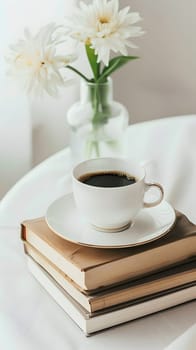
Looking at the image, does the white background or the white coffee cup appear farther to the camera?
the white background

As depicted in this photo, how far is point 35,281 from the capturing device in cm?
87

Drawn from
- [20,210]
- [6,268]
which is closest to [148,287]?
[6,268]

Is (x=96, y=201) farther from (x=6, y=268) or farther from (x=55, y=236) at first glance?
(x=6, y=268)

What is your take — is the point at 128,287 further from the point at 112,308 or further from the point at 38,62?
the point at 38,62

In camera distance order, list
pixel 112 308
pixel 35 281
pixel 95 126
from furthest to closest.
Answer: pixel 95 126
pixel 35 281
pixel 112 308

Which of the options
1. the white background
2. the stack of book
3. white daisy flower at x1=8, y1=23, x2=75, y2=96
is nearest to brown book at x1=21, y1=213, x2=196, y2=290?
the stack of book

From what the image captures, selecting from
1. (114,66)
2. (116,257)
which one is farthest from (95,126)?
(116,257)

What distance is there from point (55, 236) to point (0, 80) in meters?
0.77

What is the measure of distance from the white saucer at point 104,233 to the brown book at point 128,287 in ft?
0.14

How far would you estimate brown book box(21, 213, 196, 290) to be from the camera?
2.48 feet

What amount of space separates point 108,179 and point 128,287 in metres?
0.14

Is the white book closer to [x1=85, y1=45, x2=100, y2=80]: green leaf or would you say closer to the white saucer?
the white saucer

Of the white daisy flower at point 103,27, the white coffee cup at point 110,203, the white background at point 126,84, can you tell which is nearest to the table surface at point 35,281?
the white coffee cup at point 110,203

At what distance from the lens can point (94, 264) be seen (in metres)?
0.76
